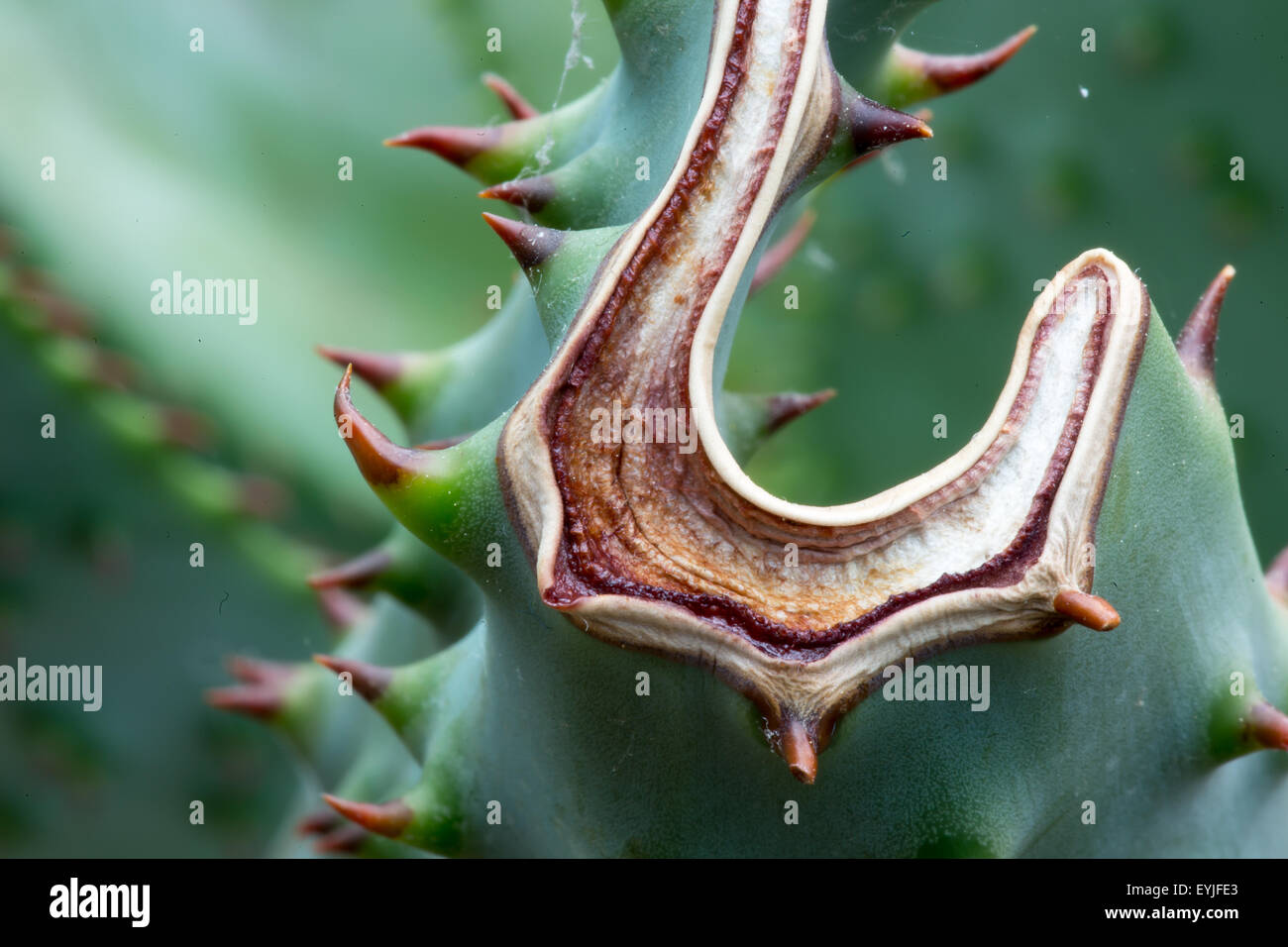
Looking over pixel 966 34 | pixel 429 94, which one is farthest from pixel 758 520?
pixel 429 94

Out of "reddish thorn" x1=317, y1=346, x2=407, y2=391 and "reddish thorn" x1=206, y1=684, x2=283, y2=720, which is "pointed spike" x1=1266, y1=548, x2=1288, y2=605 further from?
"reddish thorn" x1=206, y1=684, x2=283, y2=720

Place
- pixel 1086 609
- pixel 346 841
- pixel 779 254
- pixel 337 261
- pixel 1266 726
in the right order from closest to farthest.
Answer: pixel 1086 609 → pixel 1266 726 → pixel 346 841 → pixel 779 254 → pixel 337 261

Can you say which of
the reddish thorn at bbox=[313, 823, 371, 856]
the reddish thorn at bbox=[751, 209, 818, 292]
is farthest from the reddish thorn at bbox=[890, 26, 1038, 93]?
the reddish thorn at bbox=[313, 823, 371, 856]

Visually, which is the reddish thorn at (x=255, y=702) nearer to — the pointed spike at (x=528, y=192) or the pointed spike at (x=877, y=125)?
the pointed spike at (x=528, y=192)

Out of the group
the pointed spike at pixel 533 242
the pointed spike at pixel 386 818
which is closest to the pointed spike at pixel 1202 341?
the pointed spike at pixel 533 242

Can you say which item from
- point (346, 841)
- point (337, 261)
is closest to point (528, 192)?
point (346, 841)

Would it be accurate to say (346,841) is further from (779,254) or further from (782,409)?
(779,254)

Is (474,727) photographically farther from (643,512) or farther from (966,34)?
(966,34)
